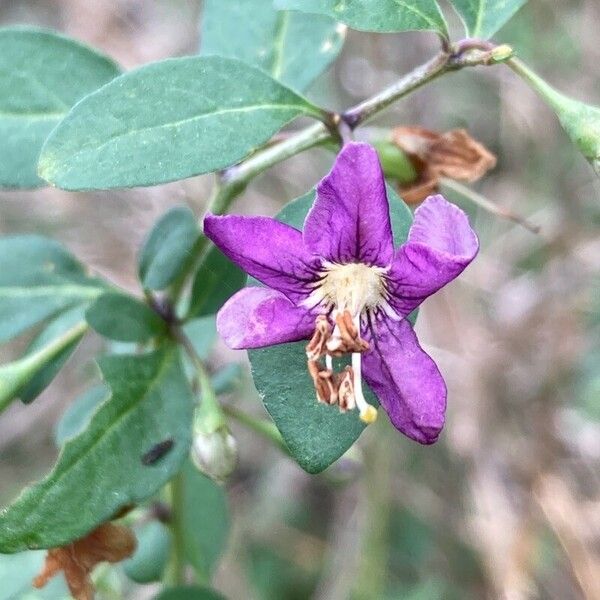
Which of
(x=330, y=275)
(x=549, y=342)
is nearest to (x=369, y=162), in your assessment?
(x=330, y=275)

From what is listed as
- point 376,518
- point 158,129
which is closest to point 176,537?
point 158,129

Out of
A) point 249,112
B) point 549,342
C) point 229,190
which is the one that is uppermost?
point 249,112

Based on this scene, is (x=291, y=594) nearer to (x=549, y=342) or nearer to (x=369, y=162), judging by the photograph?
(x=549, y=342)

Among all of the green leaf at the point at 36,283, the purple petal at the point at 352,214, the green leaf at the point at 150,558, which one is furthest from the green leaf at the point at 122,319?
the green leaf at the point at 150,558

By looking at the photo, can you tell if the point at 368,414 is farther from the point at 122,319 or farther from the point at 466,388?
the point at 466,388

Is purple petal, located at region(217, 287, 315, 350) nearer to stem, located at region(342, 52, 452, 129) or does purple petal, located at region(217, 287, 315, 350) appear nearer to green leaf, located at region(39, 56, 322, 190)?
green leaf, located at region(39, 56, 322, 190)

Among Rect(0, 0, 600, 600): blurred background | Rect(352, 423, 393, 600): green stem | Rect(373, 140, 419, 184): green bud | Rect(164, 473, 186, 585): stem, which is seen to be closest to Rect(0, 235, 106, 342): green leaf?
Rect(164, 473, 186, 585): stem
